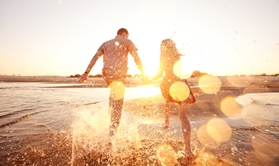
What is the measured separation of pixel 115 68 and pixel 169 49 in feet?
3.88

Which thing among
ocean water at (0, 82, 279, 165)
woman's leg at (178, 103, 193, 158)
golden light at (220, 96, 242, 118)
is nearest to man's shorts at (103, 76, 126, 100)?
ocean water at (0, 82, 279, 165)

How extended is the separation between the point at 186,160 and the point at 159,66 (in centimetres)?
184

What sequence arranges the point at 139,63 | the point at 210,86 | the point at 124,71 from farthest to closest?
the point at 210,86
the point at 139,63
the point at 124,71

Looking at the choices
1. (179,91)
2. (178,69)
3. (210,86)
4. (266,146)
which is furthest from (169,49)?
(210,86)

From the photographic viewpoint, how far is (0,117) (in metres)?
5.70

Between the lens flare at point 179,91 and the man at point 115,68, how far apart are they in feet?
3.62

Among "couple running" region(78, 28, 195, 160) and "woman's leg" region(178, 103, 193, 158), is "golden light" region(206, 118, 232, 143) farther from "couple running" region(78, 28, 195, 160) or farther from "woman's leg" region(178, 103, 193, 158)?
"couple running" region(78, 28, 195, 160)

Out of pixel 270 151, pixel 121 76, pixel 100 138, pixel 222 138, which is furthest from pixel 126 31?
pixel 270 151

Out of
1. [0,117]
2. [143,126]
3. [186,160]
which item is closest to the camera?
[186,160]

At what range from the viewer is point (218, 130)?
4.88 m

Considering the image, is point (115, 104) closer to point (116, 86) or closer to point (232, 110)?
point (116, 86)

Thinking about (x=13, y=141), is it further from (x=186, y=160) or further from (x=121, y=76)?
(x=186, y=160)

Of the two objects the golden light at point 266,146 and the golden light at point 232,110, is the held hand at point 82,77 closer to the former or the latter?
the golden light at point 266,146

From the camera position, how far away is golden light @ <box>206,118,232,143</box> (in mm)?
4251
